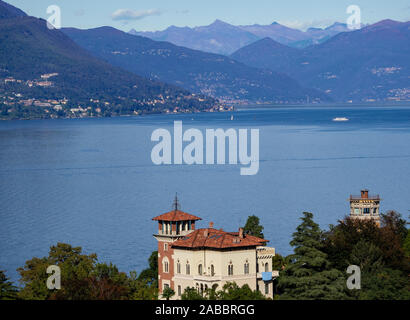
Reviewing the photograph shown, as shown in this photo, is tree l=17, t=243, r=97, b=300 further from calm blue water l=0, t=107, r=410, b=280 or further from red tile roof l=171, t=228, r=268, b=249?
calm blue water l=0, t=107, r=410, b=280

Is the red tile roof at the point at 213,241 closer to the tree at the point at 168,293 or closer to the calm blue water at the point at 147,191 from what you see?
the tree at the point at 168,293

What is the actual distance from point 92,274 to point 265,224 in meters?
30.4

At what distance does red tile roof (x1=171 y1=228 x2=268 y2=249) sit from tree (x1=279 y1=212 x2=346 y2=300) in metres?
1.86

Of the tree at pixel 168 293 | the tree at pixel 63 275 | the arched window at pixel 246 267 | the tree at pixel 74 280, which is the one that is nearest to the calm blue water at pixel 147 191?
the tree at pixel 63 275

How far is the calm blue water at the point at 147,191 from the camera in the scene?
213 ft

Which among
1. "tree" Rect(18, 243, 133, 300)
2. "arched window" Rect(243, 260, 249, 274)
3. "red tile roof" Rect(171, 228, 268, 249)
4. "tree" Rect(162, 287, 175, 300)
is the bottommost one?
"tree" Rect(162, 287, 175, 300)

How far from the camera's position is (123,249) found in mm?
59750

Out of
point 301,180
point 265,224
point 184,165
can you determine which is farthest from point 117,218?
point 184,165

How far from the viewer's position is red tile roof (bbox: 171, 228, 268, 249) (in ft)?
128

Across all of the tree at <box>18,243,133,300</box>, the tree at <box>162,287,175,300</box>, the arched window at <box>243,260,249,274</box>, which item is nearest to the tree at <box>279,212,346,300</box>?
the arched window at <box>243,260,249,274</box>

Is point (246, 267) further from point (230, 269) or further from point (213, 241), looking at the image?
point (213, 241)

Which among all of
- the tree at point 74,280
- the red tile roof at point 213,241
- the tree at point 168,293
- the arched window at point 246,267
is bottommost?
the tree at point 168,293

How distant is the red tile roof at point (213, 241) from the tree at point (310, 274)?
1.86 meters

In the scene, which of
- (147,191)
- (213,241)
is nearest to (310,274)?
(213,241)
